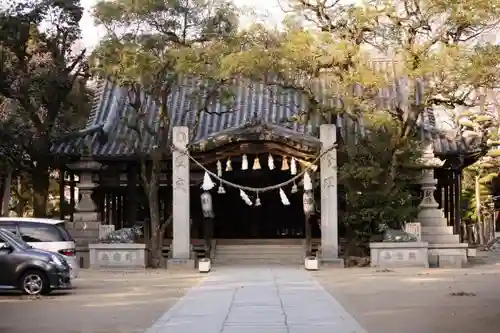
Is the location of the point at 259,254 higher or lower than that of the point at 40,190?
lower

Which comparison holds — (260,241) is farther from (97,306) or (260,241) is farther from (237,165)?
(97,306)

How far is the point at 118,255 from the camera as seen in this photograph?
86.6 ft

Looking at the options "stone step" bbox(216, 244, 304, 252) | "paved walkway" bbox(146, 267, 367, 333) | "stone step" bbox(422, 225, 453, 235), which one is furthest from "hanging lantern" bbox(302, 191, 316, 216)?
"paved walkway" bbox(146, 267, 367, 333)

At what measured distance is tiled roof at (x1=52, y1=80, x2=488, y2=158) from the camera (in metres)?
29.3

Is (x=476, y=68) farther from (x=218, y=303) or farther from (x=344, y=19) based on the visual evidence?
(x=218, y=303)

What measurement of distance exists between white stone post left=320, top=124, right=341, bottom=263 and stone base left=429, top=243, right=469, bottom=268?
3688 millimetres

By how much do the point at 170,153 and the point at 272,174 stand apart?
542 centimetres

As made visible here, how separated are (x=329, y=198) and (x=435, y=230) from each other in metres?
5.08

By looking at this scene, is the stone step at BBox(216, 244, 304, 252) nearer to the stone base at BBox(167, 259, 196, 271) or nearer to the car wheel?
the stone base at BBox(167, 259, 196, 271)

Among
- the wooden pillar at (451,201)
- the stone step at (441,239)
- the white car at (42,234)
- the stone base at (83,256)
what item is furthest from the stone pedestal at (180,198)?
the wooden pillar at (451,201)

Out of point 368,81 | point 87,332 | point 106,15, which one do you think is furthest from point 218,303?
point 106,15

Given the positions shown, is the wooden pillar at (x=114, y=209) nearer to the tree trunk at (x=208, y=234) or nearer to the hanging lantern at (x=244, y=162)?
the tree trunk at (x=208, y=234)

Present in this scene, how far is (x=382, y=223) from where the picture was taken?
1041 inches

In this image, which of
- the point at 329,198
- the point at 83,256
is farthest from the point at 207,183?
the point at 83,256
